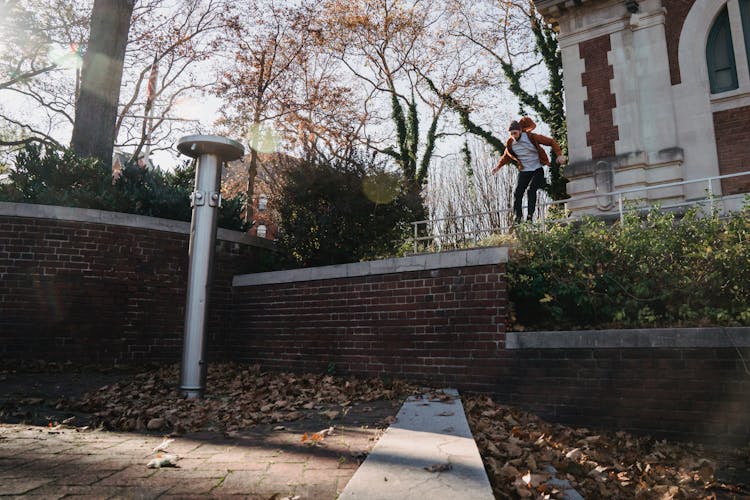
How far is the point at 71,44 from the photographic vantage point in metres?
17.8

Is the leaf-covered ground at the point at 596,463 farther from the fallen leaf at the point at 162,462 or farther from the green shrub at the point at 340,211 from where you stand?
the green shrub at the point at 340,211

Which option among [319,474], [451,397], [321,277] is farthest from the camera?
[321,277]

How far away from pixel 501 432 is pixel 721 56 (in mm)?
10594

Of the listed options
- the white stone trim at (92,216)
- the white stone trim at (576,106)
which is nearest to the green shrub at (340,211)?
the white stone trim at (92,216)

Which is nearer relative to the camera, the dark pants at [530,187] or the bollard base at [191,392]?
the bollard base at [191,392]

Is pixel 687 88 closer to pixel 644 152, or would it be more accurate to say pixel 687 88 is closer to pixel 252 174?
pixel 644 152

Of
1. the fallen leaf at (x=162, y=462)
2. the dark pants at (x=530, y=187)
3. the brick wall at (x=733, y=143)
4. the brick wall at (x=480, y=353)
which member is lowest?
the fallen leaf at (x=162, y=462)

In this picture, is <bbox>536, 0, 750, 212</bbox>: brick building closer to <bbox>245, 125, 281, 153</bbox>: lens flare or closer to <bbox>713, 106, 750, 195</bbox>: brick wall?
<bbox>713, 106, 750, 195</bbox>: brick wall

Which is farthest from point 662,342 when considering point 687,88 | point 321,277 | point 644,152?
point 687,88

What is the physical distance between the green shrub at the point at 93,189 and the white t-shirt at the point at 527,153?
212 inches

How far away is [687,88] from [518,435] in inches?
378

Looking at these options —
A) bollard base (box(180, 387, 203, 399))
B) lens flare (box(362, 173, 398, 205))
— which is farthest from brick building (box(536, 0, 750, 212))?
bollard base (box(180, 387, 203, 399))

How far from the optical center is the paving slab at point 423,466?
2.29 meters

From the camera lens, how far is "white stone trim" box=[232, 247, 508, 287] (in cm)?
609
